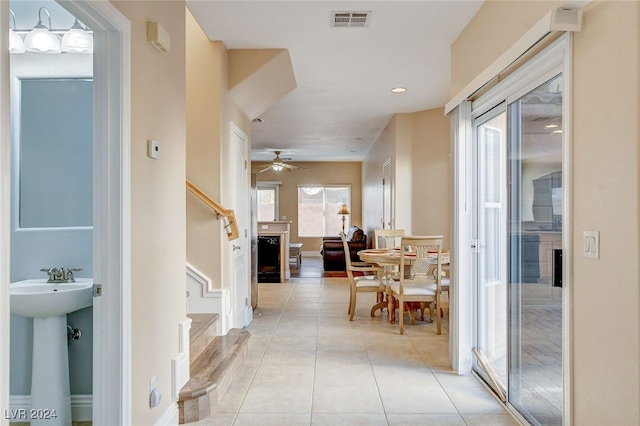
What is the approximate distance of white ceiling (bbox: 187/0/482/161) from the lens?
3.12 m

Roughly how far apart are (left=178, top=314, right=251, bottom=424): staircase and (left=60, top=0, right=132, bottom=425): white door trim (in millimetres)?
734

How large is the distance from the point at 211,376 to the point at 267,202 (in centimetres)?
1033

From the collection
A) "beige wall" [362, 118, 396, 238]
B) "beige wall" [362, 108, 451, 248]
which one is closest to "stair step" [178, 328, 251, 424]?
"beige wall" [362, 108, 451, 248]

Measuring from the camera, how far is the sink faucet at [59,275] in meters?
2.39

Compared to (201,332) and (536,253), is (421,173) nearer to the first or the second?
(536,253)

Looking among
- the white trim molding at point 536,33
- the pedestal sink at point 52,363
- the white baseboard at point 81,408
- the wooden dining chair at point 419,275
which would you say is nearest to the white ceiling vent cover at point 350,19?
the white trim molding at point 536,33

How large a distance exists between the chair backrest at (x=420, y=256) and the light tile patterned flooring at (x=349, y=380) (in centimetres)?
60

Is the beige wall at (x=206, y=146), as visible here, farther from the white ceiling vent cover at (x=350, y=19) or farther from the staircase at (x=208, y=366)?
the white ceiling vent cover at (x=350, y=19)

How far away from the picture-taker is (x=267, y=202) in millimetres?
13023

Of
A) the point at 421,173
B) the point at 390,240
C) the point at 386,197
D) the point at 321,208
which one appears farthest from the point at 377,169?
the point at 321,208

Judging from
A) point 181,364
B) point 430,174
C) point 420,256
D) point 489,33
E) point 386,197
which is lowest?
point 181,364

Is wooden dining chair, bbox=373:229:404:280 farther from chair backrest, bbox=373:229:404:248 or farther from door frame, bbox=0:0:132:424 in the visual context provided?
door frame, bbox=0:0:132:424

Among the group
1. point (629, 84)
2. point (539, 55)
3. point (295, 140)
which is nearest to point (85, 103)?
point (539, 55)

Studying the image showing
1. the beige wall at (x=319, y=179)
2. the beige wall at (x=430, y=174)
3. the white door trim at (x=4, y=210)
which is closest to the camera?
the white door trim at (x=4, y=210)
